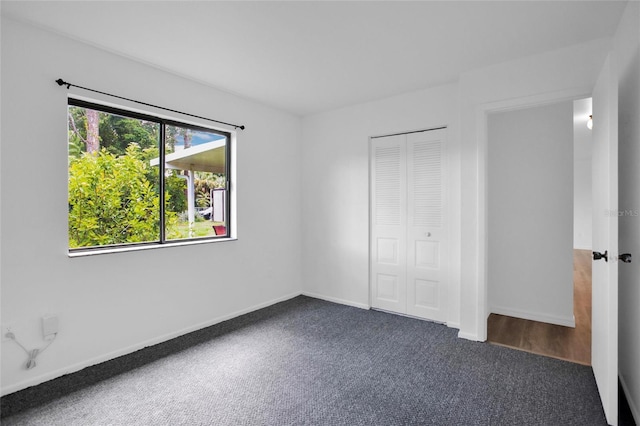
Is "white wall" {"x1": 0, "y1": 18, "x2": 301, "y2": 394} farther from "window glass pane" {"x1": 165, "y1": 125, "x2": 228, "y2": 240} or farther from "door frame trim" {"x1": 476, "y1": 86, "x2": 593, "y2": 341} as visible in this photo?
"door frame trim" {"x1": 476, "y1": 86, "x2": 593, "y2": 341}

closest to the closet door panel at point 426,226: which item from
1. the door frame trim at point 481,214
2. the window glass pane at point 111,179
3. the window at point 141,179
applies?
the door frame trim at point 481,214

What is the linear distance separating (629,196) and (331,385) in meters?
2.34

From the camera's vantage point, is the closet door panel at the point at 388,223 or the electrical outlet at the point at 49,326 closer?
the electrical outlet at the point at 49,326

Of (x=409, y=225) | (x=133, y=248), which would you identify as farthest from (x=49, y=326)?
(x=409, y=225)

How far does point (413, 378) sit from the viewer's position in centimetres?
245

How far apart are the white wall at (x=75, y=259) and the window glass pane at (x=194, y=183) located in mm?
206

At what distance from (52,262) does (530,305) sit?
4.62 meters

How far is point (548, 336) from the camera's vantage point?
3.22m

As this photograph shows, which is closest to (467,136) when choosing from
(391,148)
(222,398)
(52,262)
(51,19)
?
(391,148)

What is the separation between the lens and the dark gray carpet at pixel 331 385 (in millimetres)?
2008

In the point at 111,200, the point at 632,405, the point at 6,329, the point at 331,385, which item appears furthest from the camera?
the point at 111,200

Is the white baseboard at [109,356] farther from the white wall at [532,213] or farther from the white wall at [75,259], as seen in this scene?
the white wall at [532,213]

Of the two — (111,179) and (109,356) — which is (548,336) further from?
(111,179)

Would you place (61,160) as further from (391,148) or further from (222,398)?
(391,148)
